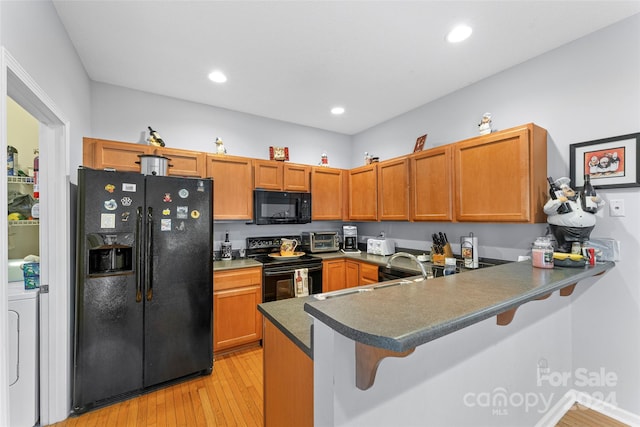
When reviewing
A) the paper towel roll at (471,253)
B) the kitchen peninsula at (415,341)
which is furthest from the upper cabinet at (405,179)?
the kitchen peninsula at (415,341)

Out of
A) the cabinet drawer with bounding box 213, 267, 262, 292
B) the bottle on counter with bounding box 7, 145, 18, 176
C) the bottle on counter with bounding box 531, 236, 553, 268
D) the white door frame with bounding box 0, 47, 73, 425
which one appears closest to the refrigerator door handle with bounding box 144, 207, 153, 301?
the white door frame with bounding box 0, 47, 73, 425

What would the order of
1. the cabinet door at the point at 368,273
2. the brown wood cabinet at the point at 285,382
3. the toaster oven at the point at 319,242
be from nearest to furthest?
the brown wood cabinet at the point at 285,382 → the cabinet door at the point at 368,273 → the toaster oven at the point at 319,242

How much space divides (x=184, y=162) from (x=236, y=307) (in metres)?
1.59

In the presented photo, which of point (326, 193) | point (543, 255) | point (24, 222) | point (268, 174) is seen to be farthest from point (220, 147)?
point (543, 255)

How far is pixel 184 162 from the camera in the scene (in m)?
2.79

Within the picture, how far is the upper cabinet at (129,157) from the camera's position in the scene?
2.42 m

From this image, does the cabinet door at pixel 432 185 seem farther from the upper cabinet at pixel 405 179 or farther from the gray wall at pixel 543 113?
the gray wall at pixel 543 113

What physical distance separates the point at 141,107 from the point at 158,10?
144 centimetres

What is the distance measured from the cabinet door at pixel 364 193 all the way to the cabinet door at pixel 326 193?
158mm

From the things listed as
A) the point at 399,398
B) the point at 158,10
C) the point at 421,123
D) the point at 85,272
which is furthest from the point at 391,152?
the point at 85,272

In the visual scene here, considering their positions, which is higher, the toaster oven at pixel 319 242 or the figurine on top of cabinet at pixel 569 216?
the figurine on top of cabinet at pixel 569 216

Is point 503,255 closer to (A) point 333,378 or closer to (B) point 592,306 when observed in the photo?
(B) point 592,306

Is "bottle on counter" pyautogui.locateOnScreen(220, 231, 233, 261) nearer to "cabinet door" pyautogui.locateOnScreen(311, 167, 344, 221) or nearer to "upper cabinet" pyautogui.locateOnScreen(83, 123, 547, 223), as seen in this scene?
"upper cabinet" pyautogui.locateOnScreen(83, 123, 547, 223)

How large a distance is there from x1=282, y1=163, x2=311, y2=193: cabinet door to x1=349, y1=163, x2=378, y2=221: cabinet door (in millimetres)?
713
